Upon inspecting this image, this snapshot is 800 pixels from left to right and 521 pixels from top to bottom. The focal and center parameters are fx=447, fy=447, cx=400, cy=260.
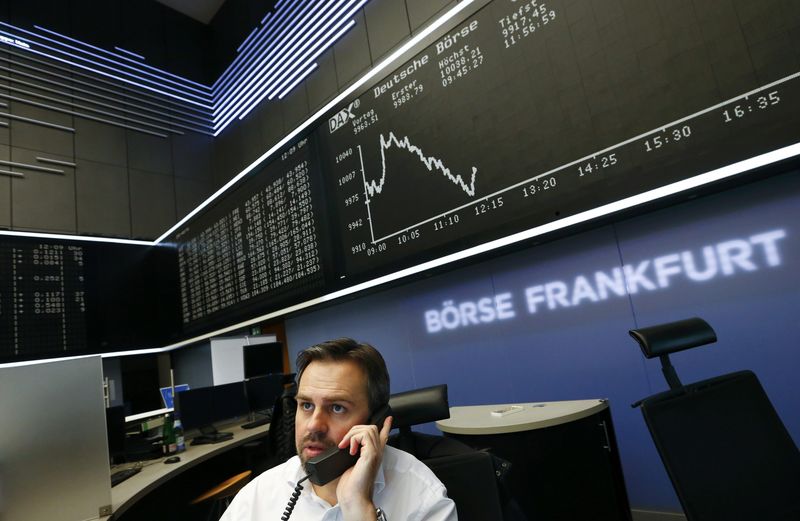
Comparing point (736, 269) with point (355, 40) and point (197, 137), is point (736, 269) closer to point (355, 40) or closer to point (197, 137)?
point (355, 40)

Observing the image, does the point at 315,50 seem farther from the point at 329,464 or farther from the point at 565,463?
the point at 329,464

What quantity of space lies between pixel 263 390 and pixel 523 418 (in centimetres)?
253

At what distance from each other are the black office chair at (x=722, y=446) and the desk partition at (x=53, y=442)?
172 cm

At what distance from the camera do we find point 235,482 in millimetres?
2207

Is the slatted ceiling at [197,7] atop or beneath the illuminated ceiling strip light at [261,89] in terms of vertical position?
atop

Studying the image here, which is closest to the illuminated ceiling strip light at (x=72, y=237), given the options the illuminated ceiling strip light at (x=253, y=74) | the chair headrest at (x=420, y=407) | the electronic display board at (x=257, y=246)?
the electronic display board at (x=257, y=246)

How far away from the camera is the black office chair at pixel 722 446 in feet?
3.57

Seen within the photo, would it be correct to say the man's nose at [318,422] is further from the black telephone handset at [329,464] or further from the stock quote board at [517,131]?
the stock quote board at [517,131]

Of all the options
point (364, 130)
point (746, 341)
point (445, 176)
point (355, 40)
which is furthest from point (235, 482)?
point (355, 40)

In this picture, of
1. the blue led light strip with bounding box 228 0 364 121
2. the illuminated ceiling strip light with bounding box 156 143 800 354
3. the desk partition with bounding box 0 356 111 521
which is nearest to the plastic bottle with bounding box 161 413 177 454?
the illuminated ceiling strip light with bounding box 156 143 800 354

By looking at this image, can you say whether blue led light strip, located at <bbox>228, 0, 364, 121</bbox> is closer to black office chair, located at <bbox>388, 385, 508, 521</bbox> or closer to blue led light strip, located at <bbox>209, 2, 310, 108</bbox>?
blue led light strip, located at <bbox>209, 2, 310, 108</bbox>

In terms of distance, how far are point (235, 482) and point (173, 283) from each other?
2.98 m

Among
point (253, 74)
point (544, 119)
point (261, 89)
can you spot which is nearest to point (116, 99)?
point (253, 74)

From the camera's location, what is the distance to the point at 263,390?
3699mm
